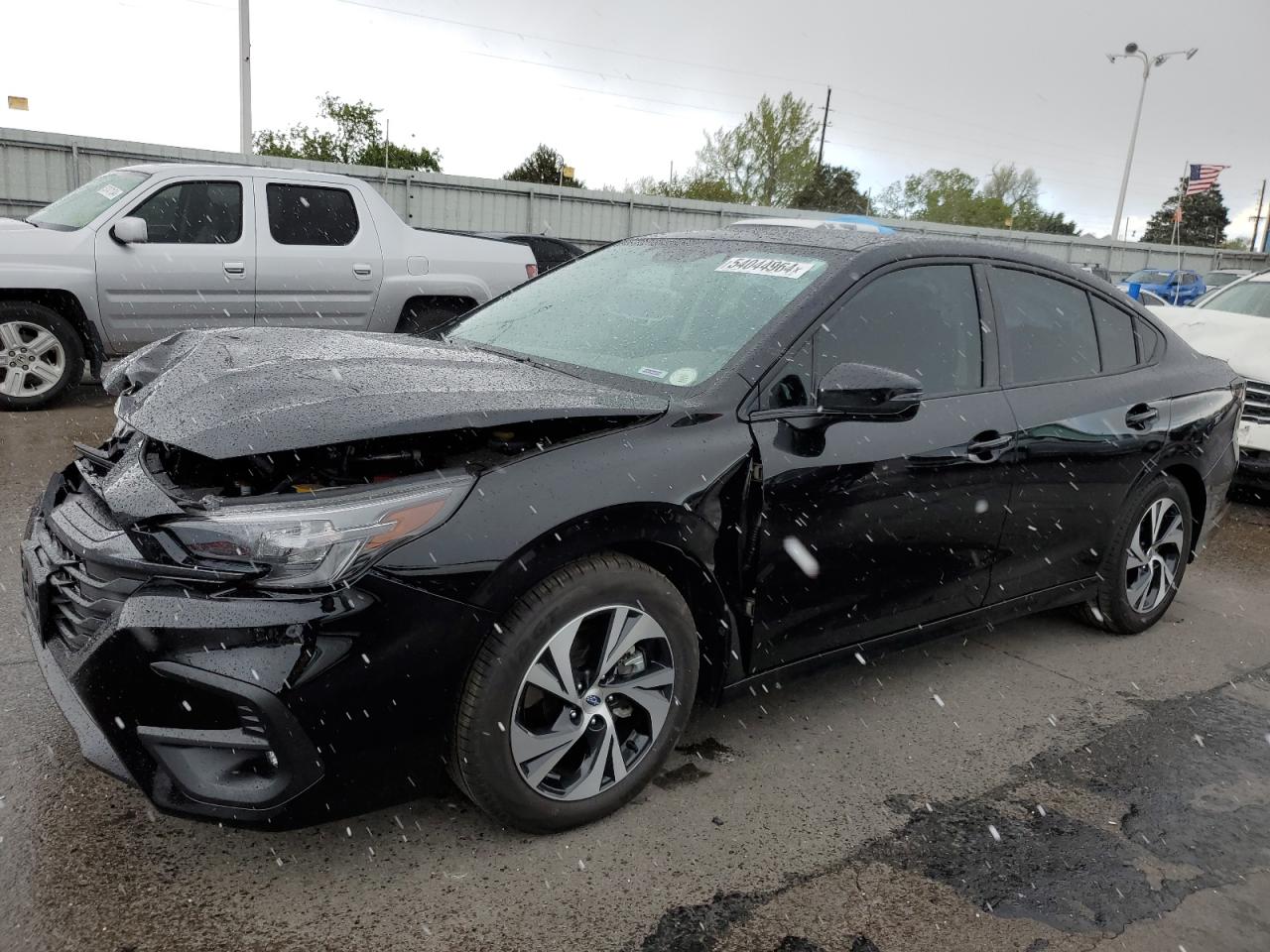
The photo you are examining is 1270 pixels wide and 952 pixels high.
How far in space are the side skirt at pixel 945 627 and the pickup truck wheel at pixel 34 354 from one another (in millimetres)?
6826

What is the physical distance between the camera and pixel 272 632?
219 centimetres

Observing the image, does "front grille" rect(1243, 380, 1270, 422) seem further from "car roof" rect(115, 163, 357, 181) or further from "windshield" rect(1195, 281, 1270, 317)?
"car roof" rect(115, 163, 357, 181)

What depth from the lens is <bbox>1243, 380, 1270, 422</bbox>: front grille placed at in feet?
22.6

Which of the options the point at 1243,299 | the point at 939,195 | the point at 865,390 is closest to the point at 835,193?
the point at 939,195

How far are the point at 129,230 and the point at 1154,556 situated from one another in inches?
278

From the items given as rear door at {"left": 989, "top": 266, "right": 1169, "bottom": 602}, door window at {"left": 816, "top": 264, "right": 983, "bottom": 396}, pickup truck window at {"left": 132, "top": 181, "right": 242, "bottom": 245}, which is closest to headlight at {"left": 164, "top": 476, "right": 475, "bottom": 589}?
door window at {"left": 816, "top": 264, "right": 983, "bottom": 396}

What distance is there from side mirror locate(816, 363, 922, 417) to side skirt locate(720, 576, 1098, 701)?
808mm

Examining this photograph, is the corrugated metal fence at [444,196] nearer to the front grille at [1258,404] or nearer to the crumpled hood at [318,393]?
the front grille at [1258,404]

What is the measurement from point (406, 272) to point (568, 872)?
7040 millimetres

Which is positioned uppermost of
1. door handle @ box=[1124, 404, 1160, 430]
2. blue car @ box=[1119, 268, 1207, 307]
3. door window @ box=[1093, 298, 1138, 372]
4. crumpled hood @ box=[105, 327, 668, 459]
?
blue car @ box=[1119, 268, 1207, 307]

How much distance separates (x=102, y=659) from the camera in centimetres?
223

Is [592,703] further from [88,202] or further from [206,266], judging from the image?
[88,202]

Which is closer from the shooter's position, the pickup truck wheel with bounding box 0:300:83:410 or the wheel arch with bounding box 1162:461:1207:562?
the wheel arch with bounding box 1162:461:1207:562

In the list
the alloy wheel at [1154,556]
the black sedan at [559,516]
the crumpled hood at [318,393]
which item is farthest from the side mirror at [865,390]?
the alloy wheel at [1154,556]
